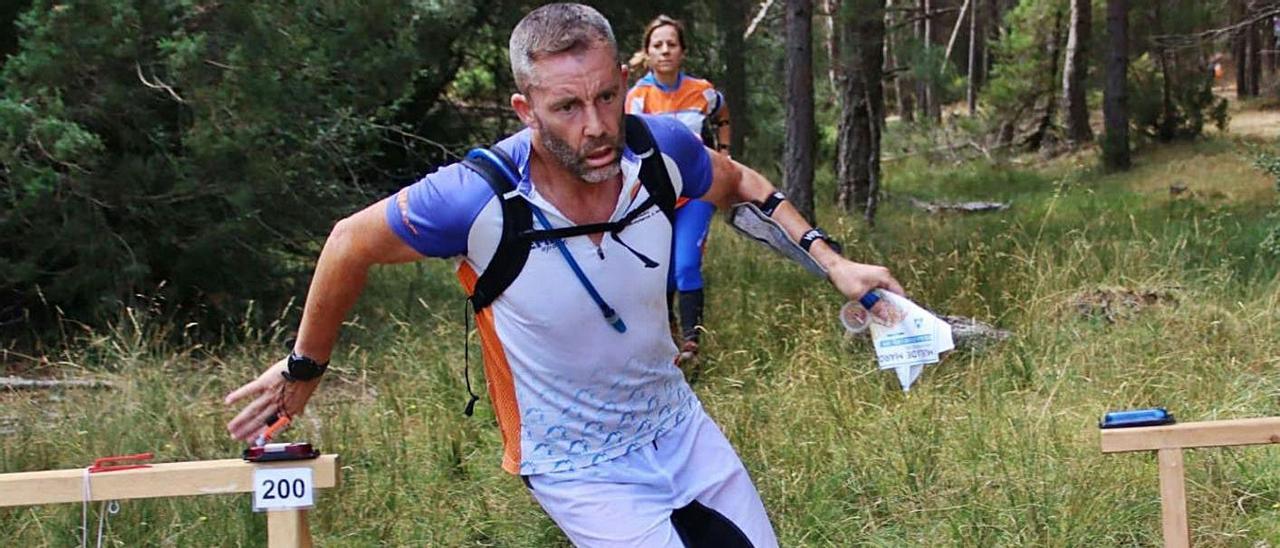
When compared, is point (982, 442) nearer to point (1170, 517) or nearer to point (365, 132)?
point (1170, 517)

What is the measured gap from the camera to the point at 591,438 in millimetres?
2562

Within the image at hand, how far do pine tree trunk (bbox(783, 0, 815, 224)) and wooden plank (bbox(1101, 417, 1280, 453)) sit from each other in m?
6.51

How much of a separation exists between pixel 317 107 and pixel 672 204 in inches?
210

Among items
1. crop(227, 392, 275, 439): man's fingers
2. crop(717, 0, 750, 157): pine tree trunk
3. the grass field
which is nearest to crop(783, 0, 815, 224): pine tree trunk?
crop(717, 0, 750, 157): pine tree trunk

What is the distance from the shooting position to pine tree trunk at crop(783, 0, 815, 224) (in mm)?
9172

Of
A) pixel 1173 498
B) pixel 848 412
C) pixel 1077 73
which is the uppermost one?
pixel 1077 73

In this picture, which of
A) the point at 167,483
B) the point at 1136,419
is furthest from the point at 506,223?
the point at 1136,419

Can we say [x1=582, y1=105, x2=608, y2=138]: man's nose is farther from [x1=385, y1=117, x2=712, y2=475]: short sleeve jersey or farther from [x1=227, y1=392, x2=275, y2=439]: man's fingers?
[x1=227, y1=392, x2=275, y2=439]: man's fingers

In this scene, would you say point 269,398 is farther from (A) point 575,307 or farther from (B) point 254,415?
(A) point 575,307

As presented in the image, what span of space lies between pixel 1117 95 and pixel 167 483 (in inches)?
639

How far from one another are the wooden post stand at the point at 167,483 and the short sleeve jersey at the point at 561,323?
435 mm

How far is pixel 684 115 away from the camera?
6.47 metres

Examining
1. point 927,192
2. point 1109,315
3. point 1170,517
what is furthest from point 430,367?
point 927,192

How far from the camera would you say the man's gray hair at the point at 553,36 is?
2438 millimetres
